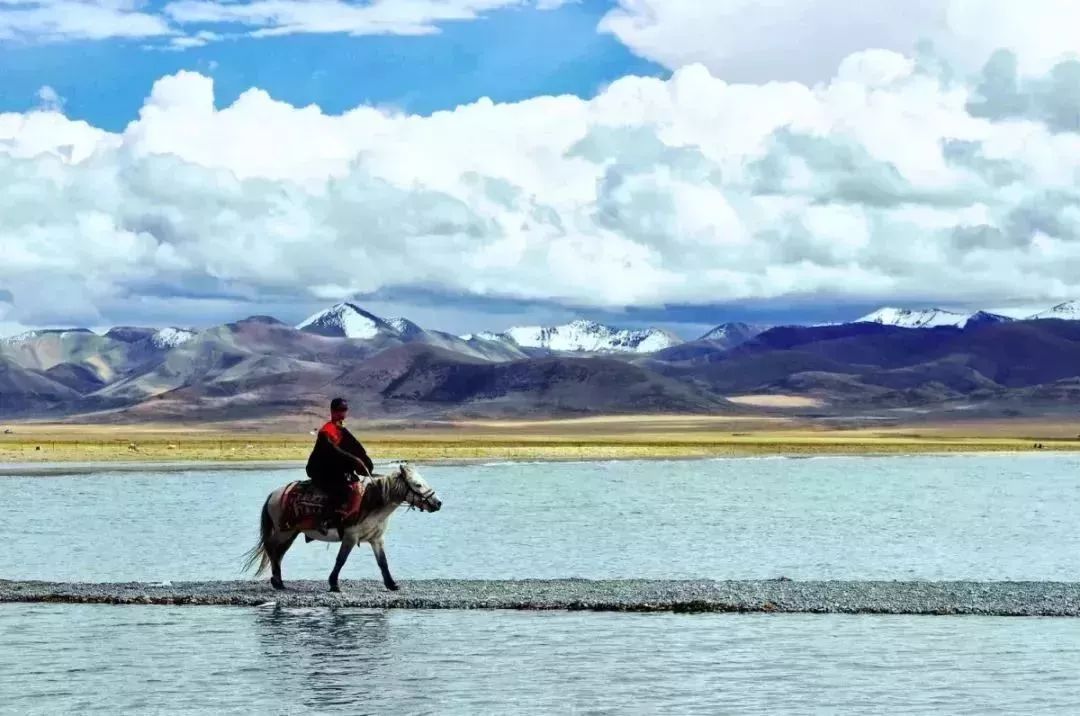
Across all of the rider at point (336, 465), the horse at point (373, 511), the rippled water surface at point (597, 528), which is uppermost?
the rider at point (336, 465)

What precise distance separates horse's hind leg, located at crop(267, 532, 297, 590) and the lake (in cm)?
148

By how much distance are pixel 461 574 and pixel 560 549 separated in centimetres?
626

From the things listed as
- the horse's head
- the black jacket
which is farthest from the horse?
the black jacket

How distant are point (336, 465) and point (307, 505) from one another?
32.0 inches

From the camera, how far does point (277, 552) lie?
22.9 m

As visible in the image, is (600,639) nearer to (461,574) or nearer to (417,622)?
(417,622)

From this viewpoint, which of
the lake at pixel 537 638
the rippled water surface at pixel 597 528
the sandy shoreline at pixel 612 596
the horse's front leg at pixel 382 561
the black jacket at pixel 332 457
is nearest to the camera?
the lake at pixel 537 638

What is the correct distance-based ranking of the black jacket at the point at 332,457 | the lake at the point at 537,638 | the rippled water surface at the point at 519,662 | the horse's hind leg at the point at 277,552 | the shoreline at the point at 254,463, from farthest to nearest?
the shoreline at the point at 254,463, the horse's hind leg at the point at 277,552, the black jacket at the point at 332,457, the lake at the point at 537,638, the rippled water surface at the point at 519,662

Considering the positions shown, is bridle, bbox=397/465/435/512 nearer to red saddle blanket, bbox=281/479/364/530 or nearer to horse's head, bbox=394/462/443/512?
horse's head, bbox=394/462/443/512

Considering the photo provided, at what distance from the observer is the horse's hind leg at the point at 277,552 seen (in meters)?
22.8

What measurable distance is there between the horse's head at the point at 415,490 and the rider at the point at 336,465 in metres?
0.56

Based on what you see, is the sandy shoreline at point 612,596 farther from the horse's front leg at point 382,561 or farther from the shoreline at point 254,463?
the shoreline at point 254,463

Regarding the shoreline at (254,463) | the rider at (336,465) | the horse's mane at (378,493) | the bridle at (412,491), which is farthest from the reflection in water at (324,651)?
the shoreline at (254,463)

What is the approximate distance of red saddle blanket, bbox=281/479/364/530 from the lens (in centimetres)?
2203
